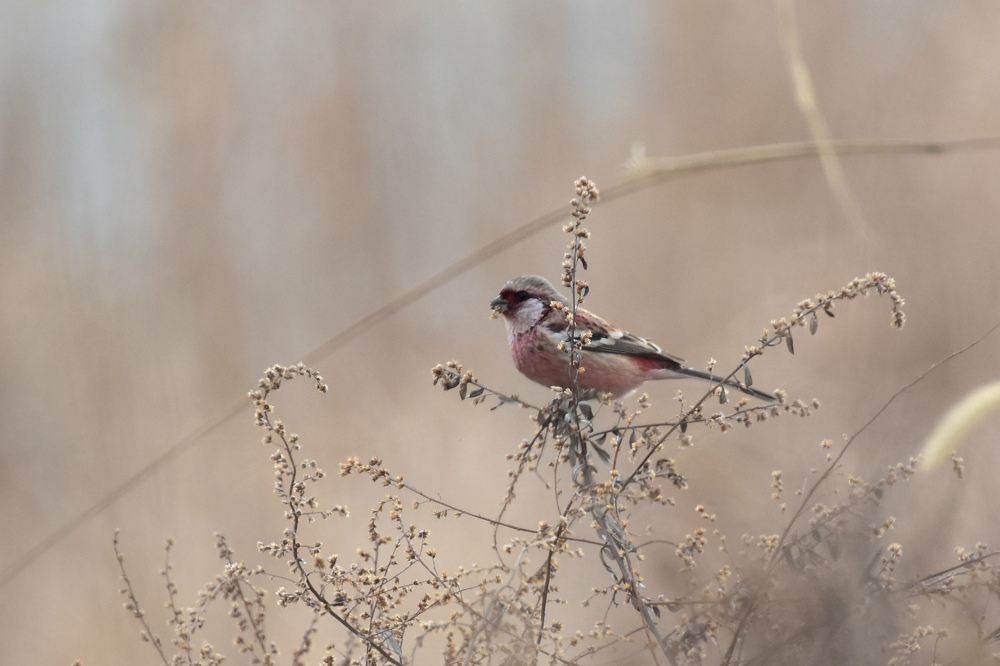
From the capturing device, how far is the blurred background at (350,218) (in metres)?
4.96

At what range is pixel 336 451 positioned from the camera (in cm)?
582

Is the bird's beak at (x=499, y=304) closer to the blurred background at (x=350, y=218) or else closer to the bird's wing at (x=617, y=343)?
the bird's wing at (x=617, y=343)

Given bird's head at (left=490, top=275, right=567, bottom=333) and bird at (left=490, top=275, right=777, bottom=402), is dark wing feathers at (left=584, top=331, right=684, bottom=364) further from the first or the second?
bird's head at (left=490, top=275, right=567, bottom=333)

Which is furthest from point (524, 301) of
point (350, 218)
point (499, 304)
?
point (350, 218)

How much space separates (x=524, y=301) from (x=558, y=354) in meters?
0.39

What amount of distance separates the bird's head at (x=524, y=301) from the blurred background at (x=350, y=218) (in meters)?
0.79

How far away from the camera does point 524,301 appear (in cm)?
382

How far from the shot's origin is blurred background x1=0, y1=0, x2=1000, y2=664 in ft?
16.3

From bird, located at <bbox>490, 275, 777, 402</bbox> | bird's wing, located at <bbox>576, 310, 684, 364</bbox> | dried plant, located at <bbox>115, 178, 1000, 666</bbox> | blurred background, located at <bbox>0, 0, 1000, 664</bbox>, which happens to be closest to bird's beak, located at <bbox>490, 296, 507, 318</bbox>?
bird, located at <bbox>490, 275, 777, 402</bbox>

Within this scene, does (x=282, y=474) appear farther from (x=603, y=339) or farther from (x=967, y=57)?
(x=967, y=57)

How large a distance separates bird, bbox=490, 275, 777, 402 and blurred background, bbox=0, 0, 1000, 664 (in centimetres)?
78

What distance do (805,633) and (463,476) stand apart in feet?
14.6

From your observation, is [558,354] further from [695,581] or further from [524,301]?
[695,581]

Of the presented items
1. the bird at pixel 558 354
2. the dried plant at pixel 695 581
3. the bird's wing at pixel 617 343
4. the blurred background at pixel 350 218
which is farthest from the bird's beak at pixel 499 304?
the dried plant at pixel 695 581
